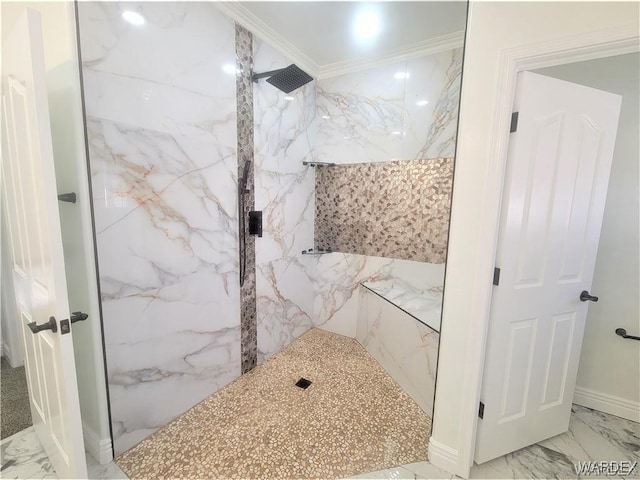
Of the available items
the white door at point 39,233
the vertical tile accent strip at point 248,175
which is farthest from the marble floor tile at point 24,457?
the vertical tile accent strip at point 248,175

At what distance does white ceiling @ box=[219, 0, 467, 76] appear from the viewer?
1901 mm

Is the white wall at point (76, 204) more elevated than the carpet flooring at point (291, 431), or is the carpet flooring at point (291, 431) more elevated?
the white wall at point (76, 204)

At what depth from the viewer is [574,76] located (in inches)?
75.4

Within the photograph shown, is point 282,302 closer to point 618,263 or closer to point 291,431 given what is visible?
point 291,431

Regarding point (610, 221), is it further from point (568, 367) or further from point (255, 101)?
point (255, 101)

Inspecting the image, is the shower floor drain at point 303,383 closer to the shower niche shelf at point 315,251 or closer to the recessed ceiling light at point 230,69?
the shower niche shelf at point 315,251

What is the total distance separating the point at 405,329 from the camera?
7.31ft

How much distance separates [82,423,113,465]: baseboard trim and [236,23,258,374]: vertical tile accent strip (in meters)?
0.94

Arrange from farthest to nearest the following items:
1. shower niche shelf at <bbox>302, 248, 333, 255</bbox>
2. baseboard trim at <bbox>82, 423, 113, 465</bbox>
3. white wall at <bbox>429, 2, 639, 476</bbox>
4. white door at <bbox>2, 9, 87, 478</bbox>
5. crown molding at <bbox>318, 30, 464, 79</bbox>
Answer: shower niche shelf at <bbox>302, 248, 333, 255</bbox> < crown molding at <bbox>318, 30, 464, 79</bbox> < baseboard trim at <bbox>82, 423, 113, 465</bbox> < white wall at <bbox>429, 2, 639, 476</bbox> < white door at <bbox>2, 9, 87, 478</bbox>

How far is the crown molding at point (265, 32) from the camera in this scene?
189cm

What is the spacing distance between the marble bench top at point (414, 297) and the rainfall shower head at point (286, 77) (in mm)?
1959

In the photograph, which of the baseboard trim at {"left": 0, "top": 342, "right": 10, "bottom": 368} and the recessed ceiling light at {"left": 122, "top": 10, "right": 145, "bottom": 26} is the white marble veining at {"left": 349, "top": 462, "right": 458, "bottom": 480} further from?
the baseboard trim at {"left": 0, "top": 342, "right": 10, "bottom": 368}

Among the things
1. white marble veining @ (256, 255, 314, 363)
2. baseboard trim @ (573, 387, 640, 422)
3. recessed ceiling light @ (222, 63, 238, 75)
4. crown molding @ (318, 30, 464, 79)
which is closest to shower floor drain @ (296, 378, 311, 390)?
white marble veining @ (256, 255, 314, 363)

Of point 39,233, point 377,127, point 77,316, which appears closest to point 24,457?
point 77,316
